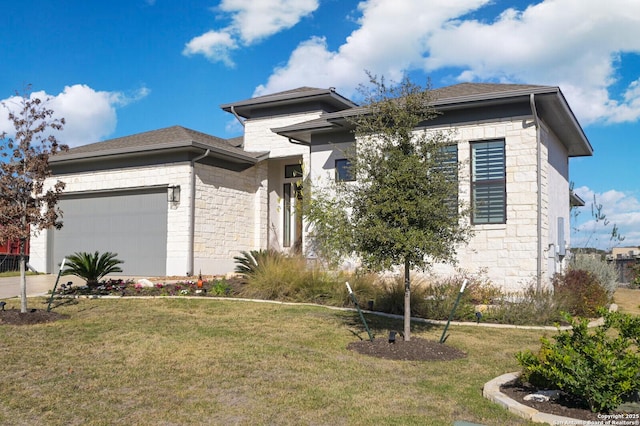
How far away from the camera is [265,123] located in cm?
1995

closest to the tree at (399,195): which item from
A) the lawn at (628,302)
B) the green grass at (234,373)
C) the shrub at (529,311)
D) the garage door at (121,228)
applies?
the green grass at (234,373)

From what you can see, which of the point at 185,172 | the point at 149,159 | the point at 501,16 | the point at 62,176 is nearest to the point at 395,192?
the point at 501,16

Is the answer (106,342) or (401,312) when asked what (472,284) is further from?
(106,342)

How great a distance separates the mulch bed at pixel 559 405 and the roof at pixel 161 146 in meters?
13.0

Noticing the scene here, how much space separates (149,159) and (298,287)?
8.21 m

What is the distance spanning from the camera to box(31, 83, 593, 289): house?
44.0ft

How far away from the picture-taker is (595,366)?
4.72m

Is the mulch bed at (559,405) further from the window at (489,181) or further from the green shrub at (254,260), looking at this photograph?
the green shrub at (254,260)

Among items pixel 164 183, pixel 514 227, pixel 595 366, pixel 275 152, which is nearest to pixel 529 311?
pixel 514 227

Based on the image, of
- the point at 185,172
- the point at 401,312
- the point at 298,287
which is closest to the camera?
the point at 401,312

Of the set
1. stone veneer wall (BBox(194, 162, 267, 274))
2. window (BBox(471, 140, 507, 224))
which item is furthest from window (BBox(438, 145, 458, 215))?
stone veneer wall (BBox(194, 162, 267, 274))

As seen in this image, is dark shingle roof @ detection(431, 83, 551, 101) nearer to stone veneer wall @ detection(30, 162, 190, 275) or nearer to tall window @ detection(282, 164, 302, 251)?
tall window @ detection(282, 164, 302, 251)

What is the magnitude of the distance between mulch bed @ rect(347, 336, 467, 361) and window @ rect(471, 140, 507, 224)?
627 centimetres

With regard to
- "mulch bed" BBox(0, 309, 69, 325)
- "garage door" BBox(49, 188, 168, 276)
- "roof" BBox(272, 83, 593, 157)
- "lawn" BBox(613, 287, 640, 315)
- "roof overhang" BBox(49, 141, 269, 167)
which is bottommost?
"lawn" BBox(613, 287, 640, 315)
